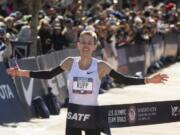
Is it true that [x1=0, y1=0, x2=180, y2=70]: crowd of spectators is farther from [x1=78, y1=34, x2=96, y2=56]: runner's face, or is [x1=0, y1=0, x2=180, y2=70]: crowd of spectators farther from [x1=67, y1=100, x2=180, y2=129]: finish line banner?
[x1=78, y1=34, x2=96, y2=56]: runner's face

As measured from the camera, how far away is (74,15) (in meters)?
21.1

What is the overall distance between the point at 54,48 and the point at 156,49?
954cm

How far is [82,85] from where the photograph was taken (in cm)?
672

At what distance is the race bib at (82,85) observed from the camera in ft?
22.1

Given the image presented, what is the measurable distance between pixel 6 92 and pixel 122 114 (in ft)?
16.0

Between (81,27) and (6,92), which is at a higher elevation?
(81,27)

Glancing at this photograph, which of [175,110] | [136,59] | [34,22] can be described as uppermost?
[34,22]

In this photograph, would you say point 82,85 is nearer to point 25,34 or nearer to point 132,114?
point 132,114

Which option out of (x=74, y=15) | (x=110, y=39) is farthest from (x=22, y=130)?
(x=74, y=15)

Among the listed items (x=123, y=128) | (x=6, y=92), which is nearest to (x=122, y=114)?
(x=123, y=128)

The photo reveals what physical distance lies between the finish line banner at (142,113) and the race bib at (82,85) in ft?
1.68

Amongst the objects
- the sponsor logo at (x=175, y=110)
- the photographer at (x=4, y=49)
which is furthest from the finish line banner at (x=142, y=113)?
the photographer at (x=4, y=49)

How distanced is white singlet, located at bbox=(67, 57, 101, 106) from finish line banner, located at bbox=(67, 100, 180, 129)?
0.08m

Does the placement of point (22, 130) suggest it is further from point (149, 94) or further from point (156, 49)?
point (156, 49)
